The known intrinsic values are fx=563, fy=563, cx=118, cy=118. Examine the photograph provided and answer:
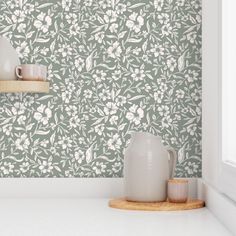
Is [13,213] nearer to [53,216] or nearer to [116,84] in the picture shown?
[53,216]

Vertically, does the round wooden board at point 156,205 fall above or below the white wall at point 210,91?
below

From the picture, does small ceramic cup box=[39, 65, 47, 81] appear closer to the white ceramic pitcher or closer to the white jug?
the white jug

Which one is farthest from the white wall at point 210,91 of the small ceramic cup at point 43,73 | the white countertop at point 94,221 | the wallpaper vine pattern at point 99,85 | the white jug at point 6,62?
the white jug at point 6,62

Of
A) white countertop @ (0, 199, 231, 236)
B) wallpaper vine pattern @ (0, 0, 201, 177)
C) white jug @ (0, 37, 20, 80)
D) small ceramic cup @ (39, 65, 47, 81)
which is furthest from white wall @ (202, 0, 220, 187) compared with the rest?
white jug @ (0, 37, 20, 80)

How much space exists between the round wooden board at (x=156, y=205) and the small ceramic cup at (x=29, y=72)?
1.91 feet

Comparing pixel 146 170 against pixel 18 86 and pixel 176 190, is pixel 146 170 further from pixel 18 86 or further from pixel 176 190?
pixel 18 86

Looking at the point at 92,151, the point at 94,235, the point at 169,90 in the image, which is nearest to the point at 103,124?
the point at 92,151

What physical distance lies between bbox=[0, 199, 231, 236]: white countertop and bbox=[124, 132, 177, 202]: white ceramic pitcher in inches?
5.1

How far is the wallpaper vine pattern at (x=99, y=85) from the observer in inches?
90.7

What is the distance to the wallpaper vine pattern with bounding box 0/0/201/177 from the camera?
90.7 inches

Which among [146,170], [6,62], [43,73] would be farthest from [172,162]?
[6,62]

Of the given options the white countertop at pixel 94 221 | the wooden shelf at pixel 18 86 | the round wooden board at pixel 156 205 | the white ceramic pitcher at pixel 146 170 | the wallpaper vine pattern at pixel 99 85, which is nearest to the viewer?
the white countertop at pixel 94 221

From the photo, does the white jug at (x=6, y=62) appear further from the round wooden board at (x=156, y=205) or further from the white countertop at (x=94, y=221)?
the round wooden board at (x=156, y=205)

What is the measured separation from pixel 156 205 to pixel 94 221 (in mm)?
322
